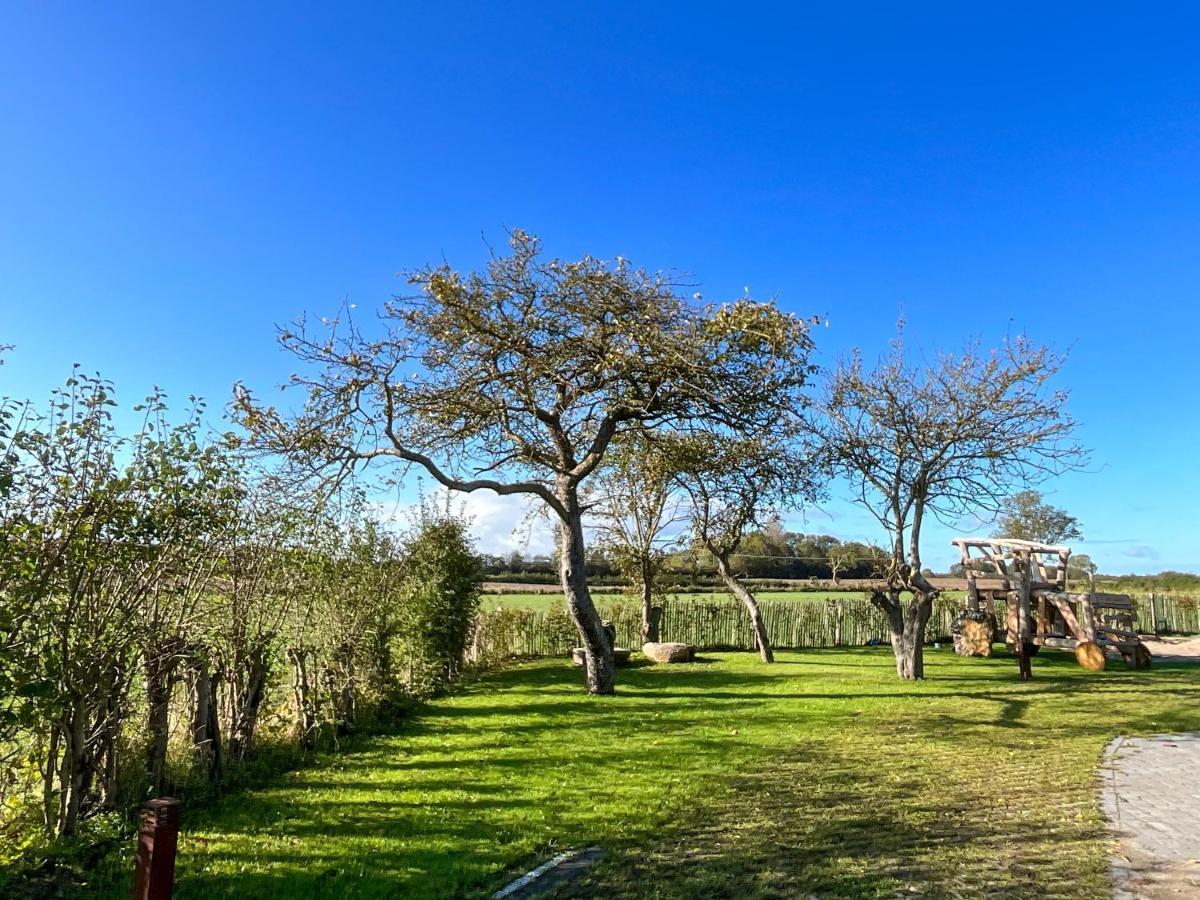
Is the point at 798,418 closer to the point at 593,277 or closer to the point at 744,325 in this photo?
the point at 744,325

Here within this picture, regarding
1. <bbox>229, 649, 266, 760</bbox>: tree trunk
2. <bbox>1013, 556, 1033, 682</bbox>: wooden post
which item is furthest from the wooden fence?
<bbox>229, 649, 266, 760</bbox>: tree trunk

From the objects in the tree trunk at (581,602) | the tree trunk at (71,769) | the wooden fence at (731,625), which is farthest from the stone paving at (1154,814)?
the wooden fence at (731,625)

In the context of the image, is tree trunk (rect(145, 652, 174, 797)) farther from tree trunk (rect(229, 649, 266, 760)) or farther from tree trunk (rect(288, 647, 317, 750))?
tree trunk (rect(288, 647, 317, 750))

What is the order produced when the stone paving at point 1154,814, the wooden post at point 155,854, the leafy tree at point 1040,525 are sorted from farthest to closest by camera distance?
the leafy tree at point 1040,525 → the stone paving at point 1154,814 → the wooden post at point 155,854

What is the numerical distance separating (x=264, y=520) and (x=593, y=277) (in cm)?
601

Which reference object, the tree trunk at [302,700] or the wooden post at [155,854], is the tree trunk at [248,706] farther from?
the wooden post at [155,854]

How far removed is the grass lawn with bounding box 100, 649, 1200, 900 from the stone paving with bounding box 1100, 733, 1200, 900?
167mm

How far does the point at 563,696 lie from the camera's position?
1312 cm

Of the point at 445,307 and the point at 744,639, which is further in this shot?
the point at 744,639

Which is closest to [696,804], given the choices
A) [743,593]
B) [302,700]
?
[302,700]

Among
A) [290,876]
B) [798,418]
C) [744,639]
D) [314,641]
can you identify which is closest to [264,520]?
[314,641]

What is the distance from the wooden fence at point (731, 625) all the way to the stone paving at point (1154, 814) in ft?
43.6

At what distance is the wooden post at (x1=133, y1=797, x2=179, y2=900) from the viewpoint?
2.99 m

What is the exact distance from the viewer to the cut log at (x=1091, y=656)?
18438 mm
